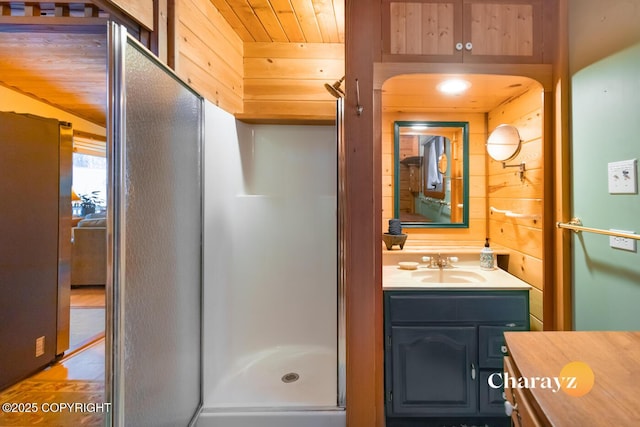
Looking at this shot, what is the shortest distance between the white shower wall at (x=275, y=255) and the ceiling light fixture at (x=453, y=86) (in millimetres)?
894

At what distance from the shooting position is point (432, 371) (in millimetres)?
1538

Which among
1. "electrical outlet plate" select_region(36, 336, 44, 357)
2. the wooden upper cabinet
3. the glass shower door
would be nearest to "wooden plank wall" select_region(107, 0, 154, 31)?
the glass shower door

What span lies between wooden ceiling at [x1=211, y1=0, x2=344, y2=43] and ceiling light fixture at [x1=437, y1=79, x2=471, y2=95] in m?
0.85

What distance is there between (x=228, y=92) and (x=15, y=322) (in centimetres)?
233

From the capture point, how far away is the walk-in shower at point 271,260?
1.78 meters

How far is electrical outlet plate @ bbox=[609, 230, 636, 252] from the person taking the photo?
1.09 m

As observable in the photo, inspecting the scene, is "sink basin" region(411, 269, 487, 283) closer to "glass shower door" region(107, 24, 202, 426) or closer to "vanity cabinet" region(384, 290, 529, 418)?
"vanity cabinet" region(384, 290, 529, 418)

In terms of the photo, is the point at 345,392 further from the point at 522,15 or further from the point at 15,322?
the point at 15,322

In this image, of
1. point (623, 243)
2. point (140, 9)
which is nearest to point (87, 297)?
point (140, 9)

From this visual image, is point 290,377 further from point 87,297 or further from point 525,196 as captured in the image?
point 87,297

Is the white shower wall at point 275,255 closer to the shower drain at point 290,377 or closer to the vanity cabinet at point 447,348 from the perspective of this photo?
the shower drain at point 290,377

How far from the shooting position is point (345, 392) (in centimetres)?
150

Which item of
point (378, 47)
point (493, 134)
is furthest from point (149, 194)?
point (493, 134)

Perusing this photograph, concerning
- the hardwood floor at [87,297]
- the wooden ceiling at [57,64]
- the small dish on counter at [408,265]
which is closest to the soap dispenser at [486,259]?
the small dish on counter at [408,265]
